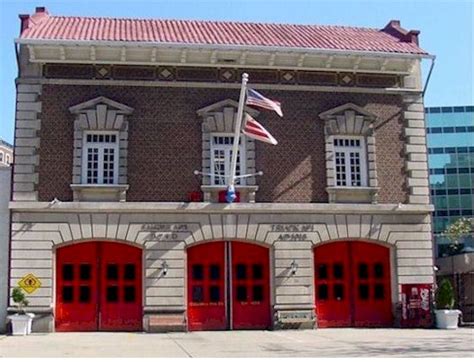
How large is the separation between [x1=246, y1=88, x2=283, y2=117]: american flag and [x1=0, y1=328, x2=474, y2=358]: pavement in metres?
6.96

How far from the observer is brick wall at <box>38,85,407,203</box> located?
23203mm

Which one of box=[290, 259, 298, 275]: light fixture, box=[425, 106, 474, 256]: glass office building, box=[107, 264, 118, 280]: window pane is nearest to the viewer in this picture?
box=[107, 264, 118, 280]: window pane

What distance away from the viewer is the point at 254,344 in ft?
60.4

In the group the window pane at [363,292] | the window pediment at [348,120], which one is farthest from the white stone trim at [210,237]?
the window pediment at [348,120]

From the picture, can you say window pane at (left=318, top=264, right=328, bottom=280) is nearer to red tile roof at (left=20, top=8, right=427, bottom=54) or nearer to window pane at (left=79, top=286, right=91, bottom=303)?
red tile roof at (left=20, top=8, right=427, bottom=54)

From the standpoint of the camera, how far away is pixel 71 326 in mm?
22531

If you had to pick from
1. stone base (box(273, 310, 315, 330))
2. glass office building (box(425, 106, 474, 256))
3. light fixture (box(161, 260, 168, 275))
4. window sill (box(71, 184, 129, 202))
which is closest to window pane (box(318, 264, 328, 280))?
stone base (box(273, 310, 315, 330))

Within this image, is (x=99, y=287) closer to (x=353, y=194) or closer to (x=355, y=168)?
(x=353, y=194)

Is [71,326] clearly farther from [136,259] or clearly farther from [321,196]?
[321,196]

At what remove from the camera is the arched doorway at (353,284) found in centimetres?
2405

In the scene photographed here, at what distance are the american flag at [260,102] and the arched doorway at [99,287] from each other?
238 inches

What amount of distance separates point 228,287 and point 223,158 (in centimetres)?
426

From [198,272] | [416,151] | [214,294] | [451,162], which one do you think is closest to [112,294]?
[198,272]

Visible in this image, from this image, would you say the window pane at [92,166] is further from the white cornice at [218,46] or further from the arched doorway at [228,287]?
the arched doorway at [228,287]
